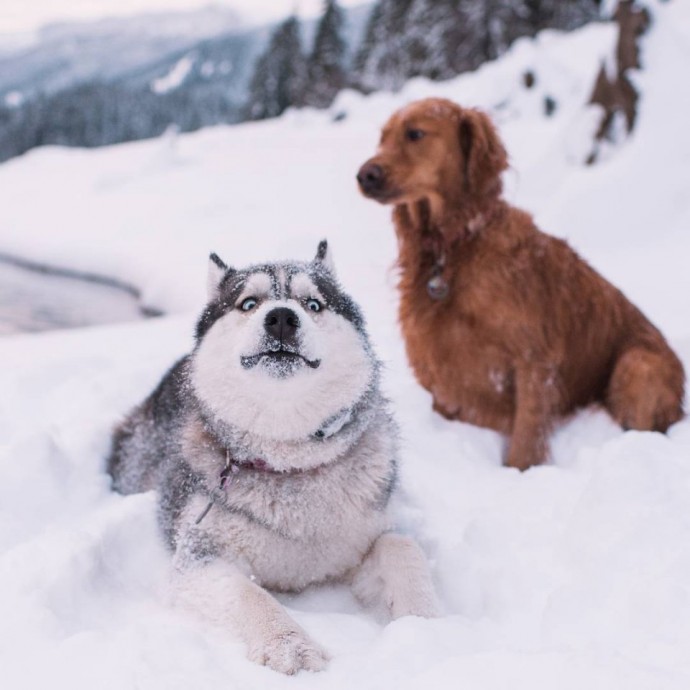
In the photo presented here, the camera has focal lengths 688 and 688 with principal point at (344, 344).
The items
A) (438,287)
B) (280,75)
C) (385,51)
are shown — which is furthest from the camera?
(280,75)

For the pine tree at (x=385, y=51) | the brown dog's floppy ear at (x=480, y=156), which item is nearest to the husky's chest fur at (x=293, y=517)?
the brown dog's floppy ear at (x=480, y=156)

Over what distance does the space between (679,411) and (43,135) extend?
58.4 meters

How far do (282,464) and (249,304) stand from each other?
61cm

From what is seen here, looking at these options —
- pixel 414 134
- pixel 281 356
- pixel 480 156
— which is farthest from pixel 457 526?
pixel 414 134

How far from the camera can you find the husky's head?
2350 millimetres

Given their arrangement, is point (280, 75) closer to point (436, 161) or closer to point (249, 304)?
point (436, 161)

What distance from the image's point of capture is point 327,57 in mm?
36688

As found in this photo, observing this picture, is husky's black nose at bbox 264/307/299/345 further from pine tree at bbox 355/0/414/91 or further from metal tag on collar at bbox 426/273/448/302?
pine tree at bbox 355/0/414/91

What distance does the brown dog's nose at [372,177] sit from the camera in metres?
3.76

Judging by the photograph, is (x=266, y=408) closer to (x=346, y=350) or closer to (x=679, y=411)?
(x=346, y=350)

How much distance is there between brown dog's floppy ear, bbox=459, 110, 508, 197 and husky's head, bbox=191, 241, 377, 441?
4.65 feet

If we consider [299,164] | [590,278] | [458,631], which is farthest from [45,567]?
[299,164]

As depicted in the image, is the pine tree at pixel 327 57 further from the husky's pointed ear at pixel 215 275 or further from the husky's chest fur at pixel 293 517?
the husky's chest fur at pixel 293 517

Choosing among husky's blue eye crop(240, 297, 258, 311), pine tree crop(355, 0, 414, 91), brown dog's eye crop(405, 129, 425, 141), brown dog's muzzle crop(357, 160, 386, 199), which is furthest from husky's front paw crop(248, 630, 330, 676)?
pine tree crop(355, 0, 414, 91)
